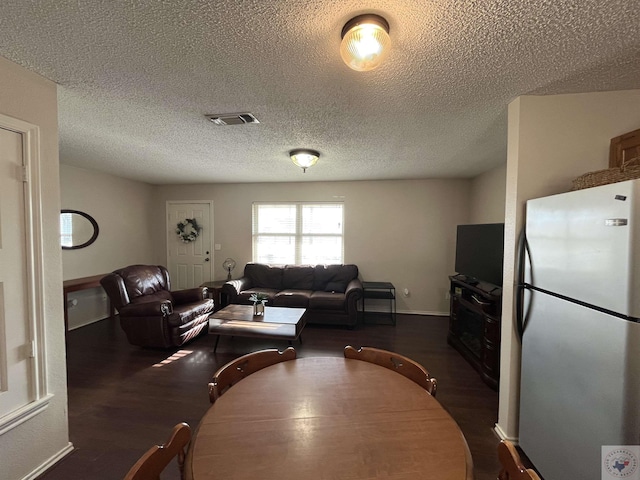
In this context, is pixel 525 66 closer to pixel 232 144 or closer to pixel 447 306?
pixel 232 144

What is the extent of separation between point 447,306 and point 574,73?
12.4ft

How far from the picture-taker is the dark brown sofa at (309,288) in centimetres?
386

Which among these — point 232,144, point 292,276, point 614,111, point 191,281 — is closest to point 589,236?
point 614,111

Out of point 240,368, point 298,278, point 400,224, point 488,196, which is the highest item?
point 488,196

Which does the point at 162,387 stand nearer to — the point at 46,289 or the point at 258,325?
the point at 258,325

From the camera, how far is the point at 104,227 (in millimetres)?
4320

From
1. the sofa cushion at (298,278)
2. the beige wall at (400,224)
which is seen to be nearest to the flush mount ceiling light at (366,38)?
the beige wall at (400,224)

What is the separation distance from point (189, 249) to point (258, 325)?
3119 millimetres

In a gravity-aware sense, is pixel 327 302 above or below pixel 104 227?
below

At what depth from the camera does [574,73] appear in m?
1.48

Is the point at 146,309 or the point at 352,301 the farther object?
the point at 352,301

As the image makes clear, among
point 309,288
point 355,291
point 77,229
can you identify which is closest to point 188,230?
point 77,229

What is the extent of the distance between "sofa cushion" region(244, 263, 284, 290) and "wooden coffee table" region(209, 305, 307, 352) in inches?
55.5

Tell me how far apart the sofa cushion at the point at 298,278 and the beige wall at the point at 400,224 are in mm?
777
